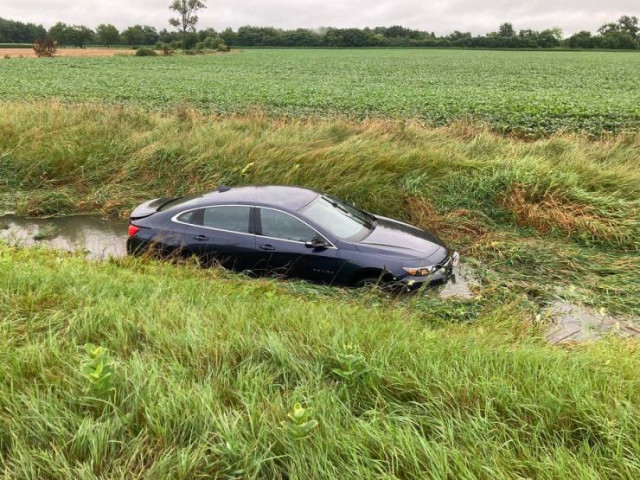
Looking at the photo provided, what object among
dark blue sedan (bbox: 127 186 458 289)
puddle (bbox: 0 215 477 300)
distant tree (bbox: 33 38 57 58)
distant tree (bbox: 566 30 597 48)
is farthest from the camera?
distant tree (bbox: 566 30 597 48)

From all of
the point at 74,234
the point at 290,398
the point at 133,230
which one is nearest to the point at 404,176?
the point at 133,230

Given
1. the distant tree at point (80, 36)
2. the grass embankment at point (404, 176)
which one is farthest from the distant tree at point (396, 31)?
the grass embankment at point (404, 176)

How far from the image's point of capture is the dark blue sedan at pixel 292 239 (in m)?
6.20

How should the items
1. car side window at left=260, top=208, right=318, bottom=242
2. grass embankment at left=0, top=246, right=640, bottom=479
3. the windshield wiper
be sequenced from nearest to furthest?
grass embankment at left=0, top=246, right=640, bottom=479
car side window at left=260, top=208, right=318, bottom=242
the windshield wiper

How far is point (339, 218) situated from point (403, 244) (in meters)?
1.07

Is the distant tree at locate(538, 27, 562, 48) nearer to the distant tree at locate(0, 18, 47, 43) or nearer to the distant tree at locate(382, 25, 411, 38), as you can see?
the distant tree at locate(382, 25, 411, 38)

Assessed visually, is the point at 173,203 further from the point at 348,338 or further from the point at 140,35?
the point at 140,35

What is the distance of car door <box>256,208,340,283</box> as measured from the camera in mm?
6285

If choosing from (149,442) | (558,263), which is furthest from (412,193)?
(149,442)

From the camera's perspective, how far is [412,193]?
958 centimetres

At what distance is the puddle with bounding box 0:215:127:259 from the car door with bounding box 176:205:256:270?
2.24m

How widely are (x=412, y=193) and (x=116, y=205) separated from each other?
692 centimetres

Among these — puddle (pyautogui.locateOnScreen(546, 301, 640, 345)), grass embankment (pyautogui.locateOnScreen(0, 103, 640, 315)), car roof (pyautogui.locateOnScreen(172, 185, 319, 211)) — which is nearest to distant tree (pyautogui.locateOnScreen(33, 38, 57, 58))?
grass embankment (pyautogui.locateOnScreen(0, 103, 640, 315))

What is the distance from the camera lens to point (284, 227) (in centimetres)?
643
